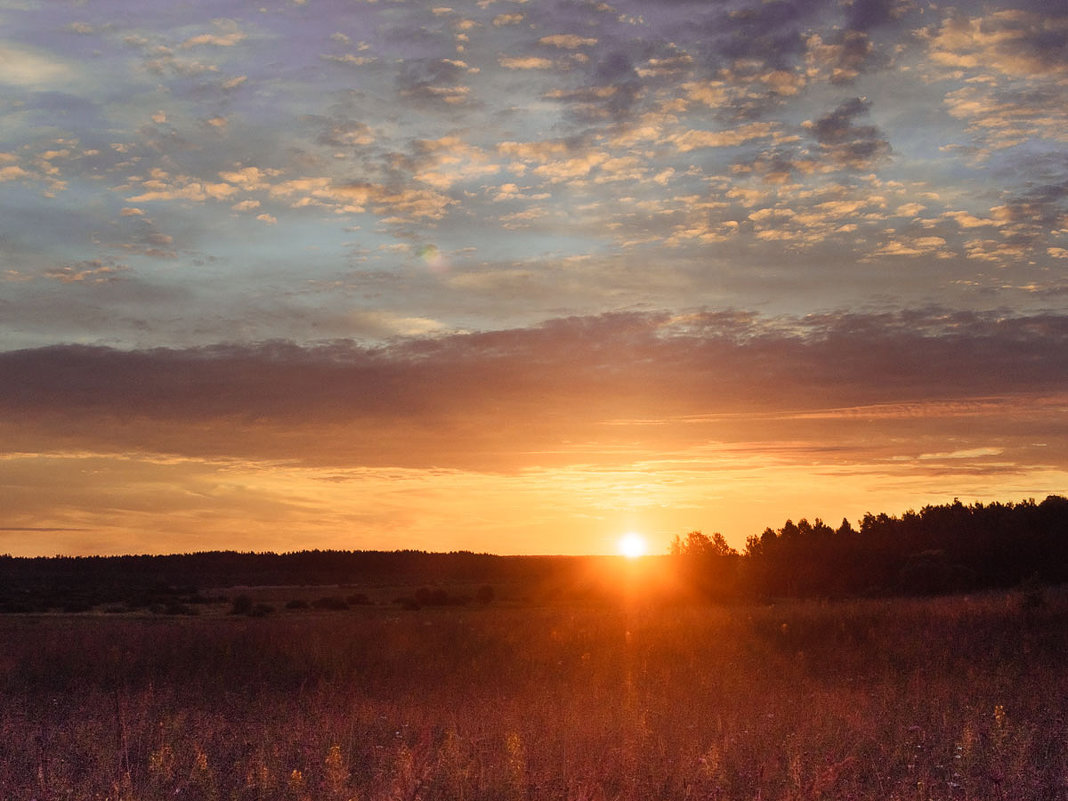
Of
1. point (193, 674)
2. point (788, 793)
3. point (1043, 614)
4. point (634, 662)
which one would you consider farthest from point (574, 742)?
point (1043, 614)

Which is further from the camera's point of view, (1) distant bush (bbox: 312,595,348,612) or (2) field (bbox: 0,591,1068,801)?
(1) distant bush (bbox: 312,595,348,612)

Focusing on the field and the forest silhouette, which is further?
the forest silhouette

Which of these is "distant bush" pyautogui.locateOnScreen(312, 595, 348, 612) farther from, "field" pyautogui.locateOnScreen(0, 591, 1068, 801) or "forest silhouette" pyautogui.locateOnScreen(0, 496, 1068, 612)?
"field" pyautogui.locateOnScreen(0, 591, 1068, 801)

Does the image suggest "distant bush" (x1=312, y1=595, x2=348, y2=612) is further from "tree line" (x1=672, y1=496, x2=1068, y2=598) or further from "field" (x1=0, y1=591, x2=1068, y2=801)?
"field" (x1=0, y1=591, x2=1068, y2=801)

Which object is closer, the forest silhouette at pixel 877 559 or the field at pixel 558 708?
the field at pixel 558 708

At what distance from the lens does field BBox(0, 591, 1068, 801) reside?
786 centimetres

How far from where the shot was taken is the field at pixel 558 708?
7.86 metres

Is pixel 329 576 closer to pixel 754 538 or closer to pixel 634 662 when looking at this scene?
pixel 754 538

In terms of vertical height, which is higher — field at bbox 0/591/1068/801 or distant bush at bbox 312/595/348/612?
field at bbox 0/591/1068/801

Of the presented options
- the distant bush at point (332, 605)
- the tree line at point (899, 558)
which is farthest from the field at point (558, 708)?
the distant bush at point (332, 605)

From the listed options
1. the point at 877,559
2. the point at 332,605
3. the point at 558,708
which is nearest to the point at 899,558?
the point at 877,559

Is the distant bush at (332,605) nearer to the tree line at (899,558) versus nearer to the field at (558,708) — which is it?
the tree line at (899,558)

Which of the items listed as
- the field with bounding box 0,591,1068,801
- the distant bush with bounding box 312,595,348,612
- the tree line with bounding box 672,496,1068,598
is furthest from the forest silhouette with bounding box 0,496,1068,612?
the field with bounding box 0,591,1068,801

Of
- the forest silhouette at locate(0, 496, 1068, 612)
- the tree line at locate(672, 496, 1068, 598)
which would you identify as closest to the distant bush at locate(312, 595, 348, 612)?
the forest silhouette at locate(0, 496, 1068, 612)
